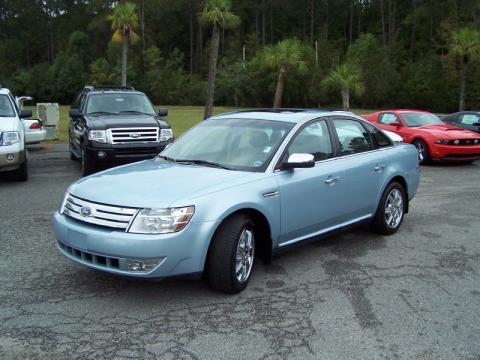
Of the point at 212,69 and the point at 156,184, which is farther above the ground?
the point at 212,69

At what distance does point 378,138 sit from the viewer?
6.37 meters

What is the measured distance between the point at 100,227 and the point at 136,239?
372 millimetres

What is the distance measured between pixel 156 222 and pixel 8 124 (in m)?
6.65

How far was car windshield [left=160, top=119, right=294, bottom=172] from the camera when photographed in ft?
16.3

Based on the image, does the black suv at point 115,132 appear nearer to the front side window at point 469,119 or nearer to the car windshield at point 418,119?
the car windshield at point 418,119

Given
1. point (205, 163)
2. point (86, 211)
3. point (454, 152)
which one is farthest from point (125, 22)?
point (86, 211)

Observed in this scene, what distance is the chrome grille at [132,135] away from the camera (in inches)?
399

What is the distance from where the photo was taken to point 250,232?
457cm

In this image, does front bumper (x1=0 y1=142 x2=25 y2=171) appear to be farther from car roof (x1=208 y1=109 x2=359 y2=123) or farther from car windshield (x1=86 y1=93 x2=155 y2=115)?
car roof (x1=208 y1=109 x2=359 y2=123)

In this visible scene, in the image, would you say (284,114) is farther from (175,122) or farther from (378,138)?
(175,122)

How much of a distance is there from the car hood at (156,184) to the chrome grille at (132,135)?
529 centimetres

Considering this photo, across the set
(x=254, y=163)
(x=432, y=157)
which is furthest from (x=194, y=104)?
(x=254, y=163)

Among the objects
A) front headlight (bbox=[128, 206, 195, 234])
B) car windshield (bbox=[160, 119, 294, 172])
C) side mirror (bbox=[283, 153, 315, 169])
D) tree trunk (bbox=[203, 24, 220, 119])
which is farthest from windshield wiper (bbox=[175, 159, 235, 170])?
tree trunk (bbox=[203, 24, 220, 119])

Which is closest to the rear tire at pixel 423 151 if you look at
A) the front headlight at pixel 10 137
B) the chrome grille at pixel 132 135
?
the chrome grille at pixel 132 135
